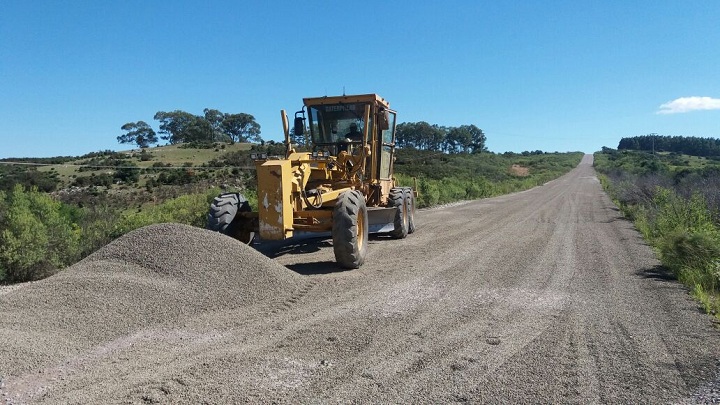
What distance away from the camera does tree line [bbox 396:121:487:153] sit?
71.4 m

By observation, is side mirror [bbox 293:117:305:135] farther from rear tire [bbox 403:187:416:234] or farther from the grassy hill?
rear tire [bbox 403:187:416:234]

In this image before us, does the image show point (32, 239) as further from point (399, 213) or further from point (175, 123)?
point (175, 123)

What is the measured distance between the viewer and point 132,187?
922 inches

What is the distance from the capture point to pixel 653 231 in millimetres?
12789

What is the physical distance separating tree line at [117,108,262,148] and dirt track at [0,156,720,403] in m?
48.7

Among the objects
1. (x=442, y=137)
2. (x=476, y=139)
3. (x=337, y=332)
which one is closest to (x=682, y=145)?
(x=476, y=139)

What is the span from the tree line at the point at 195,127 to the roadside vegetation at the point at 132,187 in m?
0.11

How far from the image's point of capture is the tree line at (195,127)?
54812 mm

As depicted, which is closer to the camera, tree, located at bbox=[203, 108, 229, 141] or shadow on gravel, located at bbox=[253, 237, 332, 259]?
shadow on gravel, located at bbox=[253, 237, 332, 259]

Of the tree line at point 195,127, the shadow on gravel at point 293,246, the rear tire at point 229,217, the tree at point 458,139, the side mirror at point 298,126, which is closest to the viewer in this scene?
the rear tire at point 229,217

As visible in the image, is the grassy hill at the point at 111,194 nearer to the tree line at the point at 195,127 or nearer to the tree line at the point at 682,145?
the tree line at the point at 195,127

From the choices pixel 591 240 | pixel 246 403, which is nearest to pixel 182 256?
pixel 246 403

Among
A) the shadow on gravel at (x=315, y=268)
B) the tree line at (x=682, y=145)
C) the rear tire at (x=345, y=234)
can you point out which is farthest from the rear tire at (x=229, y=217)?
the tree line at (x=682, y=145)

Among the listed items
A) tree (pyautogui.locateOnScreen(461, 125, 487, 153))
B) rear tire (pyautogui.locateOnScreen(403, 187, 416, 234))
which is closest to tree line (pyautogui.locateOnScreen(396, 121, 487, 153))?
tree (pyautogui.locateOnScreen(461, 125, 487, 153))
